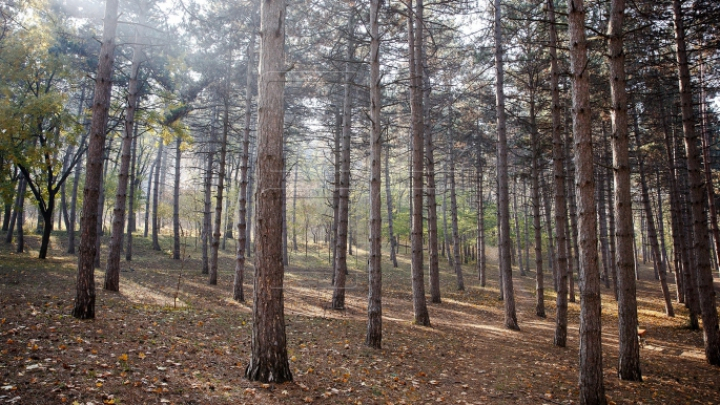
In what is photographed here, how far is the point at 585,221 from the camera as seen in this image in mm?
6121

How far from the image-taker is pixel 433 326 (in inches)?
457

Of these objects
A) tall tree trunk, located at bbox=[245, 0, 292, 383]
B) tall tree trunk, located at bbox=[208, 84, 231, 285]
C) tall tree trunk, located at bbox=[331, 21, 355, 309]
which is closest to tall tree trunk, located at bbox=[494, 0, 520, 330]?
tall tree trunk, located at bbox=[331, 21, 355, 309]

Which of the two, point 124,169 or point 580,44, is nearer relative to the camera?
point 580,44

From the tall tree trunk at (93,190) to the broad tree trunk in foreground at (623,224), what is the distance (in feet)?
33.7

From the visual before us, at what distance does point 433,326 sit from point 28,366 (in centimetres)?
960

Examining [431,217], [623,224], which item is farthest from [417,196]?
[623,224]

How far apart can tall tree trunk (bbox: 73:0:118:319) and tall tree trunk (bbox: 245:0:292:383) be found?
13.3 ft

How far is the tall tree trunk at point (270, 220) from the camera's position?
5551 millimetres

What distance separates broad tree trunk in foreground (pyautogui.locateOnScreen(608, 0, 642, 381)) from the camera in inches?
296

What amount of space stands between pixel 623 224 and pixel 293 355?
705 centimetres

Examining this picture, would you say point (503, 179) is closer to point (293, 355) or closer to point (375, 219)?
point (375, 219)

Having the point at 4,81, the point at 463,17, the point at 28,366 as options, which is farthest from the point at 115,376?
the point at 4,81

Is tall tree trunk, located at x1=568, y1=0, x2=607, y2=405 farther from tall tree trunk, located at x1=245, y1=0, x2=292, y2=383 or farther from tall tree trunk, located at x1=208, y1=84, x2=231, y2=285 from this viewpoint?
tall tree trunk, located at x1=208, y1=84, x2=231, y2=285

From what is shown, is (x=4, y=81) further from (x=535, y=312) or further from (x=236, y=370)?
(x=535, y=312)
